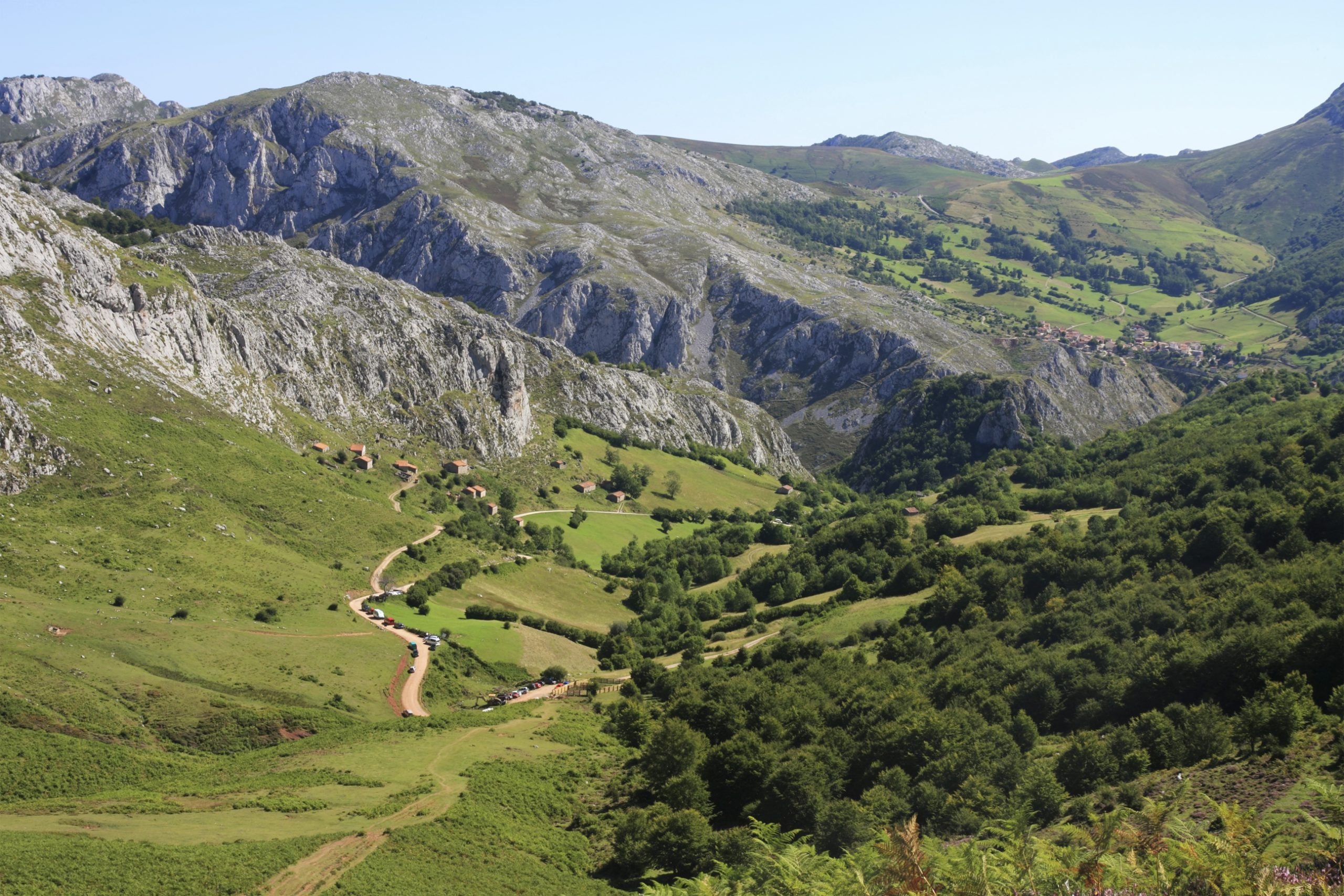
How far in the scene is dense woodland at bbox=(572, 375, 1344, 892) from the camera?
53.1 metres

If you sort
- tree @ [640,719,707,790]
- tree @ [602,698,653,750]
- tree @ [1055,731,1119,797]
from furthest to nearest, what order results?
tree @ [602,698,653,750]
tree @ [640,719,707,790]
tree @ [1055,731,1119,797]

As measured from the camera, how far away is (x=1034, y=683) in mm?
69750

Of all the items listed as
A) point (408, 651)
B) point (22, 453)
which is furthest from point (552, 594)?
point (22, 453)

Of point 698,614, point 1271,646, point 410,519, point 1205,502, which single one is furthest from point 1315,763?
point 410,519

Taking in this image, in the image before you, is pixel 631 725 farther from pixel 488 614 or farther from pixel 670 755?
pixel 488 614

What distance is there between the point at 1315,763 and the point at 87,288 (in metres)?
152

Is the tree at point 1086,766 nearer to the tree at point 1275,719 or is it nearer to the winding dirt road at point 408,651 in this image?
the tree at point 1275,719

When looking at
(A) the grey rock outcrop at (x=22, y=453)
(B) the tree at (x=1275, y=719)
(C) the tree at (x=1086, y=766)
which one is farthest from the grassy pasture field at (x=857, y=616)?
(A) the grey rock outcrop at (x=22, y=453)

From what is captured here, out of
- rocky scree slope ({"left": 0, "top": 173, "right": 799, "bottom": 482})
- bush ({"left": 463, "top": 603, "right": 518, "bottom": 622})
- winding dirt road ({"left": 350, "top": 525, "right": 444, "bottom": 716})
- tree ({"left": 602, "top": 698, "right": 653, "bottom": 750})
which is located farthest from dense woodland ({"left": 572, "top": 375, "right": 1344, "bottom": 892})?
rocky scree slope ({"left": 0, "top": 173, "right": 799, "bottom": 482})

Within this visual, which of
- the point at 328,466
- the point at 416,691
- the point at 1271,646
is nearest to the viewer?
the point at 1271,646

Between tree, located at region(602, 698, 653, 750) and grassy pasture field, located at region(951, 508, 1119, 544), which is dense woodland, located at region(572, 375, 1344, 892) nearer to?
tree, located at region(602, 698, 653, 750)

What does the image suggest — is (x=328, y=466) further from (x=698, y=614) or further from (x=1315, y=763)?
(x=1315, y=763)

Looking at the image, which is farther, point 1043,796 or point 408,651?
point 408,651

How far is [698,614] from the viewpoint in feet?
478
